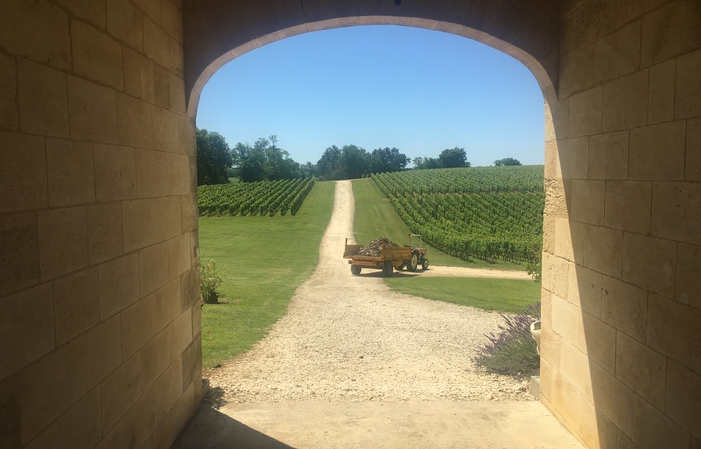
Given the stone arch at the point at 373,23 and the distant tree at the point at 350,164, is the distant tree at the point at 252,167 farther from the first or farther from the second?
the stone arch at the point at 373,23

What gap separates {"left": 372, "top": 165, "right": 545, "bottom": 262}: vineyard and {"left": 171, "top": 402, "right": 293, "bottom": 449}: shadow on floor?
1331 centimetres

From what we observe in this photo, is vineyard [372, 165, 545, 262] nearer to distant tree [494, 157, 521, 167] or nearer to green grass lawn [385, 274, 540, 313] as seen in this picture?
green grass lawn [385, 274, 540, 313]

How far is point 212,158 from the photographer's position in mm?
73375

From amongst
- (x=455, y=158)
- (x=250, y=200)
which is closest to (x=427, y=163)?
(x=455, y=158)

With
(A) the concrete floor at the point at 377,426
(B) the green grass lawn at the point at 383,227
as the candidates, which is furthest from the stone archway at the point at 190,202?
(B) the green grass lawn at the point at 383,227

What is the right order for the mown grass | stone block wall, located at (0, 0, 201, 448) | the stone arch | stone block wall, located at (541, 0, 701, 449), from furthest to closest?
1. the mown grass
2. the stone arch
3. stone block wall, located at (541, 0, 701, 449)
4. stone block wall, located at (0, 0, 201, 448)

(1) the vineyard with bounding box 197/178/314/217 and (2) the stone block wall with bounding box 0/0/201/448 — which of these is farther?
(1) the vineyard with bounding box 197/178/314/217

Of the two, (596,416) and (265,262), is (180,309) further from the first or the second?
(265,262)

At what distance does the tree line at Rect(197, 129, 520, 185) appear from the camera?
241 ft

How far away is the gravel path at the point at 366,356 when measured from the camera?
5.64 m

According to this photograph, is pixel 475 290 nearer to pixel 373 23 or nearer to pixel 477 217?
pixel 373 23

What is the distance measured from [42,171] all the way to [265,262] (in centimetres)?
1879

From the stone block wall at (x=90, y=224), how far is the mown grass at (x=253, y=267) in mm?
3425

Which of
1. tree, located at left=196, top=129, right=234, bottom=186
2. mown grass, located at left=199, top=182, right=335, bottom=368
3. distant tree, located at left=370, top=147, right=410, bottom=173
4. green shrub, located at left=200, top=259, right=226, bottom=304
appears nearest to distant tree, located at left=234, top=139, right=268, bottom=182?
tree, located at left=196, top=129, right=234, bottom=186
